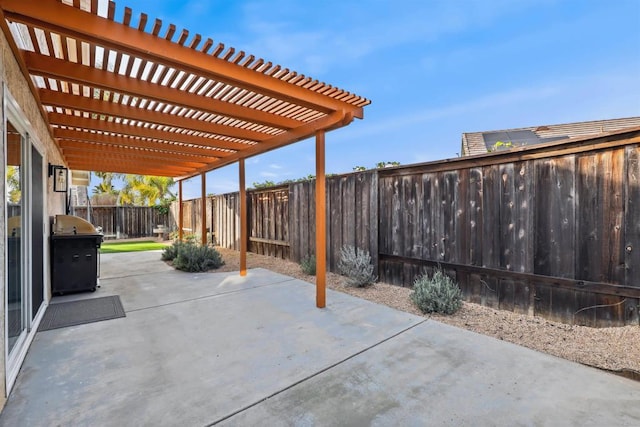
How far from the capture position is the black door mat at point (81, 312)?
11.0 feet

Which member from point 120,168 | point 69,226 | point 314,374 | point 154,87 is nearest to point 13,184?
point 154,87

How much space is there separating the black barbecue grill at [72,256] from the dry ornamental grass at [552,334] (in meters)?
4.43

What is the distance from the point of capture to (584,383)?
7.00 feet

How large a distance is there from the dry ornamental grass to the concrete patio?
193 millimetres

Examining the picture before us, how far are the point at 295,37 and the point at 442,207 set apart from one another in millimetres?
4255

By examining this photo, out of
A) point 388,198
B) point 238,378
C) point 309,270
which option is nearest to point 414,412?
point 238,378

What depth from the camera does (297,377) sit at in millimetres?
2238

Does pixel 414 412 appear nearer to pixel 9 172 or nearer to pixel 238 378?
pixel 238 378

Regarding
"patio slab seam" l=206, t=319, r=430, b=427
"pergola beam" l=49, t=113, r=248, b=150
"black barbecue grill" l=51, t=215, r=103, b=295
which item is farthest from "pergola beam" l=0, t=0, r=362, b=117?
"black barbecue grill" l=51, t=215, r=103, b=295

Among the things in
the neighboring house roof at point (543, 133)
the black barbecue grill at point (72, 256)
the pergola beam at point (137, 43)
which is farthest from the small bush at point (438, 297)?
the neighboring house roof at point (543, 133)

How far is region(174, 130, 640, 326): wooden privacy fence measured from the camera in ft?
9.15

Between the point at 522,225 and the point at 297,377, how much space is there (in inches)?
121

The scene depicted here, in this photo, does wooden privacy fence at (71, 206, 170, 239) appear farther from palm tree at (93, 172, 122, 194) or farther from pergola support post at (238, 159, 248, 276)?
pergola support post at (238, 159, 248, 276)

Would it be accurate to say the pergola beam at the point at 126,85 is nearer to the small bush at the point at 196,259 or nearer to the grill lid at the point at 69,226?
the grill lid at the point at 69,226
